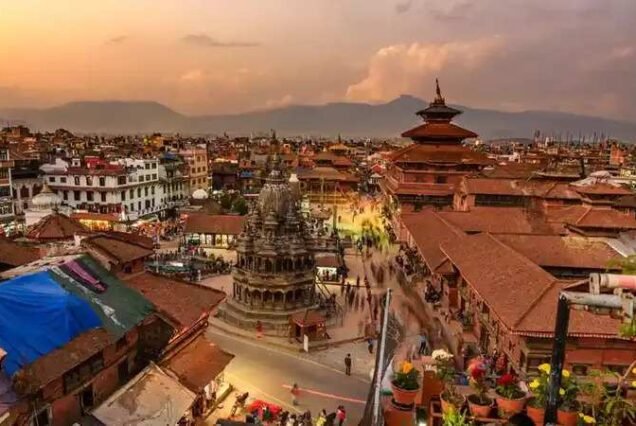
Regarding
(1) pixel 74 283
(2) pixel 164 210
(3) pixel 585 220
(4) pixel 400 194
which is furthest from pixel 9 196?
(3) pixel 585 220

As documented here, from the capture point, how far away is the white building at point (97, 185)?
64500 millimetres

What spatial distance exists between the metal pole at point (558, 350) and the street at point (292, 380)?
16.8 metres

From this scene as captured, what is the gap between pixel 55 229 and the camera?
3859 centimetres

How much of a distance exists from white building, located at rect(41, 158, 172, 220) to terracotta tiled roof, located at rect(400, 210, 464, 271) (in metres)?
39.0

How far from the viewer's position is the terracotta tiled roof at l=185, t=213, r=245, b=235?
189 ft

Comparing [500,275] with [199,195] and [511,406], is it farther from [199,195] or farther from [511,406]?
[199,195]

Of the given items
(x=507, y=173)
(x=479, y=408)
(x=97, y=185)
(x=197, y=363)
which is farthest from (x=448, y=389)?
(x=97, y=185)

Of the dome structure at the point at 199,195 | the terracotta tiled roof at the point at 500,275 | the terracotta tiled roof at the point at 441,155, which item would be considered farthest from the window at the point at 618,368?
the dome structure at the point at 199,195

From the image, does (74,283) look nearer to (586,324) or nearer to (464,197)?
(586,324)

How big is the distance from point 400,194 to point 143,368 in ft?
121

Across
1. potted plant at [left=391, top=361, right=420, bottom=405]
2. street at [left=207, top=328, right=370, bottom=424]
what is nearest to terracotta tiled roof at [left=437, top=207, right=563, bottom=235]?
street at [left=207, top=328, right=370, bottom=424]

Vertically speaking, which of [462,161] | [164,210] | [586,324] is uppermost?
[462,161]

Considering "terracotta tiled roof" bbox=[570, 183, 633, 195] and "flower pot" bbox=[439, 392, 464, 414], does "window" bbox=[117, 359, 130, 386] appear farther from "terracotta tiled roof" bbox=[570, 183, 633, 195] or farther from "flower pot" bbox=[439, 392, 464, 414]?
"terracotta tiled roof" bbox=[570, 183, 633, 195]

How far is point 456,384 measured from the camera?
1301 centimetres
